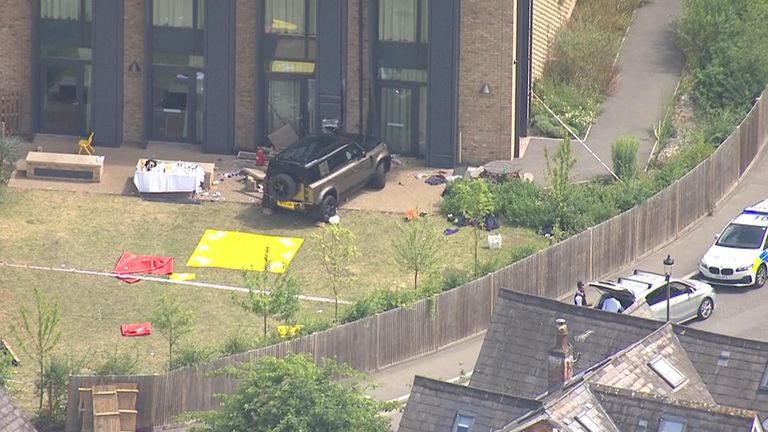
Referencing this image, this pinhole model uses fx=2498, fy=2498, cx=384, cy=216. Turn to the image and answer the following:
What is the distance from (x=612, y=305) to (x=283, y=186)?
10.2 meters

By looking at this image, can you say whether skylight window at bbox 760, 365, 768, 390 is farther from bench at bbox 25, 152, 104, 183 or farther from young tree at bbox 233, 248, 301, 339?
bench at bbox 25, 152, 104, 183

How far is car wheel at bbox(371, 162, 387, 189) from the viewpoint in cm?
6356

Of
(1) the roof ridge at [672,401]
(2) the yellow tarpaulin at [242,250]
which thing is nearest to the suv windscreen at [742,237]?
(2) the yellow tarpaulin at [242,250]

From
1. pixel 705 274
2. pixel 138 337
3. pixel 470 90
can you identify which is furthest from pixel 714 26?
pixel 138 337

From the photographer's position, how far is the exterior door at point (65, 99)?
6750cm

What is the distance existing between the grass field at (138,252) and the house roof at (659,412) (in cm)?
1274

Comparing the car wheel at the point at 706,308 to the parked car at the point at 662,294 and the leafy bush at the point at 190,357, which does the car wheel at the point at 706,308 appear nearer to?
the parked car at the point at 662,294

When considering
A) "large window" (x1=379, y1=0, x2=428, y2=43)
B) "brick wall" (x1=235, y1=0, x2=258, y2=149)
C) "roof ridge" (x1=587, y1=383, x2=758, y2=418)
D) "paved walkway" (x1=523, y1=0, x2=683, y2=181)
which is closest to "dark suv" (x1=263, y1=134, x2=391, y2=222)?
"large window" (x1=379, y1=0, x2=428, y2=43)

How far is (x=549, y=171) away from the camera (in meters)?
62.2

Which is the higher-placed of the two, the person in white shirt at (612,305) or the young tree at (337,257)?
the young tree at (337,257)

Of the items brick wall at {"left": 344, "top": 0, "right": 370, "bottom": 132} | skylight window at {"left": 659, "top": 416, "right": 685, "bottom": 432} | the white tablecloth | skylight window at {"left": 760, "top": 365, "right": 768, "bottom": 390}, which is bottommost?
skylight window at {"left": 659, "top": 416, "right": 685, "bottom": 432}

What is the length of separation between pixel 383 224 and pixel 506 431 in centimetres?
1895

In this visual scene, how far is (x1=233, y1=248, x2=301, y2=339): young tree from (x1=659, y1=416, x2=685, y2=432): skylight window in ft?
39.3

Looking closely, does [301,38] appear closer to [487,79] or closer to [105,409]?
[487,79]
